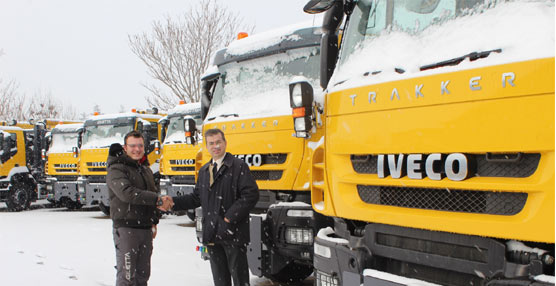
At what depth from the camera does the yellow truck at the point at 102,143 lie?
1296cm

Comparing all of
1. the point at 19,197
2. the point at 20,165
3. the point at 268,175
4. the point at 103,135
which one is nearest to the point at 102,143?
the point at 103,135

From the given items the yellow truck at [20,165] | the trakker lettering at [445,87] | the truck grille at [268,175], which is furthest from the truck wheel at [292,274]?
the yellow truck at [20,165]

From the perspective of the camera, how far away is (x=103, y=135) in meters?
13.5

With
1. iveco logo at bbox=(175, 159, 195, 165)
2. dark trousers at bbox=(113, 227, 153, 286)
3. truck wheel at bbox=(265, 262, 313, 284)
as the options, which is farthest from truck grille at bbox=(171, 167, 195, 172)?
dark trousers at bbox=(113, 227, 153, 286)

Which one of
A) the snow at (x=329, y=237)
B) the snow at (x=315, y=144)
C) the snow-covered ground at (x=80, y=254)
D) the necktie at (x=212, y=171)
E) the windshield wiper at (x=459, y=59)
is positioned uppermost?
the windshield wiper at (x=459, y=59)

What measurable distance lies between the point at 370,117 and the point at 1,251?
23.9ft

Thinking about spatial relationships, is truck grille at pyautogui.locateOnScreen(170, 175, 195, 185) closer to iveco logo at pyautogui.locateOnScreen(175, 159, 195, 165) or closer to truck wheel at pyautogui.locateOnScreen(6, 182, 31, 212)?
iveco logo at pyautogui.locateOnScreen(175, 159, 195, 165)

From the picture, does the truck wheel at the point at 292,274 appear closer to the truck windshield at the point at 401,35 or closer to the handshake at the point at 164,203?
the handshake at the point at 164,203

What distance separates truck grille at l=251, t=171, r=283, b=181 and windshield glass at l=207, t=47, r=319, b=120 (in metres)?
0.59

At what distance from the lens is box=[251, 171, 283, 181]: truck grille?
5223 mm

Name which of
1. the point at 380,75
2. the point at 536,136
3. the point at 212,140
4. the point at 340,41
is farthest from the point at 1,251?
the point at 536,136

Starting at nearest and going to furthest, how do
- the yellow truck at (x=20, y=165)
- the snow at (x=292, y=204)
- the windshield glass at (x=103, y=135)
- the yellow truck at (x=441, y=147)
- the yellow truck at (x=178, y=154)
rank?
1. the yellow truck at (x=441, y=147)
2. the snow at (x=292, y=204)
3. the yellow truck at (x=178, y=154)
4. the windshield glass at (x=103, y=135)
5. the yellow truck at (x=20, y=165)

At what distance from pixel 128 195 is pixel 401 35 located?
244 cm

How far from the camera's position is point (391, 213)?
3.03 meters
